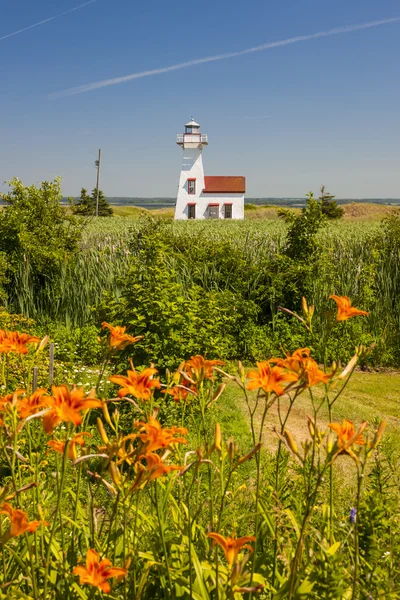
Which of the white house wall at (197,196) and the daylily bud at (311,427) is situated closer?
the daylily bud at (311,427)

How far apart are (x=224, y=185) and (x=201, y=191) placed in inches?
85.7

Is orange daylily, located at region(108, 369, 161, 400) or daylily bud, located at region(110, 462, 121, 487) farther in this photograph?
orange daylily, located at region(108, 369, 161, 400)

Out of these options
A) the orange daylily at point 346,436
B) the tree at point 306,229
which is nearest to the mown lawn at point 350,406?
the tree at point 306,229

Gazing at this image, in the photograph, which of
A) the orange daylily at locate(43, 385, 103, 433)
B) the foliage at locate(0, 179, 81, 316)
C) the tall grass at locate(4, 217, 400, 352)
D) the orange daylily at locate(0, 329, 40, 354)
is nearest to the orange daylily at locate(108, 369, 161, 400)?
the orange daylily at locate(43, 385, 103, 433)

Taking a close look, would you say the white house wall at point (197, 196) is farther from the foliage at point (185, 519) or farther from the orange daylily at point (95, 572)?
the orange daylily at point (95, 572)

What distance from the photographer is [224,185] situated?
4484 centimetres

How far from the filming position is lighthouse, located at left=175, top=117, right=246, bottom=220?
4388cm

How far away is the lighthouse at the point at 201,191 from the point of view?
43.9 metres

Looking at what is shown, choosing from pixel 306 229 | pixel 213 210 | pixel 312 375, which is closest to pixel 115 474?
pixel 312 375

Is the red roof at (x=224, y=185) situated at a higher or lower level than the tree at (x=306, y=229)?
higher

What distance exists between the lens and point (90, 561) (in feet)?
4.39

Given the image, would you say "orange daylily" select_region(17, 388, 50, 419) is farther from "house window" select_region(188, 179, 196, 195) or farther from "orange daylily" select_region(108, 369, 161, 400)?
"house window" select_region(188, 179, 196, 195)

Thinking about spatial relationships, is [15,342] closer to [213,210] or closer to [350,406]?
[350,406]

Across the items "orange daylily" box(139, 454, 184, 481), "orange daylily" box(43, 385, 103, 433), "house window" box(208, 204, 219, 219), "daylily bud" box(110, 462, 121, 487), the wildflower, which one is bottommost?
"daylily bud" box(110, 462, 121, 487)
